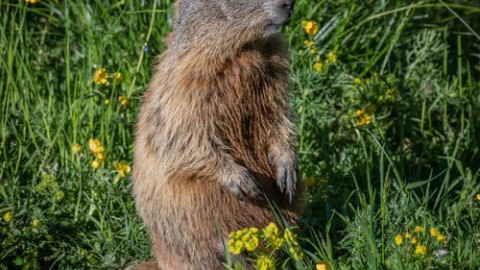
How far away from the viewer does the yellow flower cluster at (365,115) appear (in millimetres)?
4919

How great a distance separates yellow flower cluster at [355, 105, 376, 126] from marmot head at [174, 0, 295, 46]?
126 centimetres

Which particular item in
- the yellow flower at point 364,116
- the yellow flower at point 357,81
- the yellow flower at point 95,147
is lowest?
the yellow flower at point 364,116

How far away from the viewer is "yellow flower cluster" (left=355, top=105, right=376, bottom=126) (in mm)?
4919

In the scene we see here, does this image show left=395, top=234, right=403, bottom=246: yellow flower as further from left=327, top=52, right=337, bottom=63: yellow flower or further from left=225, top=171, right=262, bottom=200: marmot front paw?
left=327, top=52, right=337, bottom=63: yellow flower

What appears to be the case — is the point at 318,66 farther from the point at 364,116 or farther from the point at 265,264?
the point at 265,264

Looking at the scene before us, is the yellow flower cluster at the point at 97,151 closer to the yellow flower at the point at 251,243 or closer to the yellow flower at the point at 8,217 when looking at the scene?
the yellow flower at the point at 8,217

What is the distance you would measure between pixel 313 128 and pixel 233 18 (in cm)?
152

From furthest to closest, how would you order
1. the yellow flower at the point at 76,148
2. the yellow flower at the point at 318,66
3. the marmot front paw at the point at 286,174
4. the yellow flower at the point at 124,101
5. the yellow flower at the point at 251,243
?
the yellow flower at the point at 318,66, the yellow flower at the point at 124,101, the yellow flower at the point at 76,148, the marmot front paw at the point at 286,174, the yellow flower at the point at 251,243

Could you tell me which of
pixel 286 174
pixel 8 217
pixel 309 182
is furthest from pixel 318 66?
pixel 8 217

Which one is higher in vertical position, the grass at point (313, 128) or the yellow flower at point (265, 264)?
the yellow flower at point (265, 264)

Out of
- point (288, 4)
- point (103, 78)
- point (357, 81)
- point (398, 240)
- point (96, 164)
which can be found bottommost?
point (96, 164)

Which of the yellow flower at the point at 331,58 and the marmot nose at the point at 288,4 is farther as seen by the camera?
the yellow flower at the point at 331,58

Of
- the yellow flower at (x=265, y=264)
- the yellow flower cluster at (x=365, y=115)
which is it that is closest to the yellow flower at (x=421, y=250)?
the yellow flower at (x=265, y=264)

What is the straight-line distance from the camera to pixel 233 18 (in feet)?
12.8
